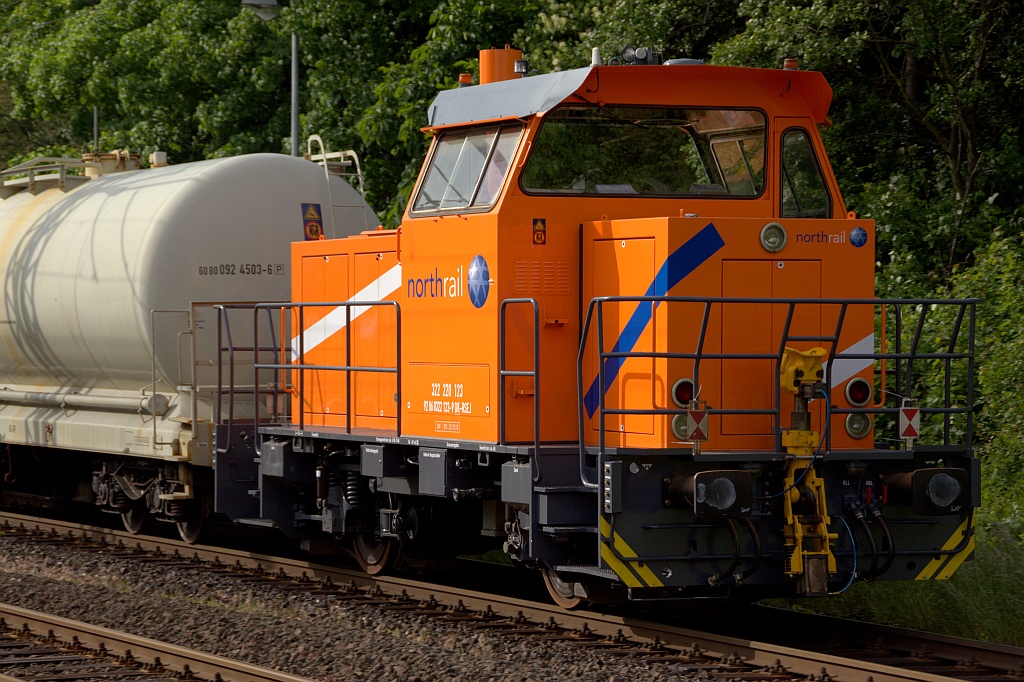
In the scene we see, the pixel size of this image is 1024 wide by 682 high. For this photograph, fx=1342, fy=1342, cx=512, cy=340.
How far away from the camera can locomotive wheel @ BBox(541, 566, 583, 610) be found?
889 cm

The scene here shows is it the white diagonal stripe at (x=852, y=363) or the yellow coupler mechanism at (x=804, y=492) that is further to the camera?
the white diagonal stripe at (x=852, y=363)

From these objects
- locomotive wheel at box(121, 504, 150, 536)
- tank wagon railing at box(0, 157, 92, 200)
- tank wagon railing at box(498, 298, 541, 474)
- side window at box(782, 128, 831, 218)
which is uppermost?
Result: tank wagon railing at box(0, 157, 92, 200)

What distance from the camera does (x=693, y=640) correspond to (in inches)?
316

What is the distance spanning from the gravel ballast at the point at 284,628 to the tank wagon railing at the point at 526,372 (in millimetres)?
1173

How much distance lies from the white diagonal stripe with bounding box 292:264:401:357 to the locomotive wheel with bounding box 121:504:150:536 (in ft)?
10.8

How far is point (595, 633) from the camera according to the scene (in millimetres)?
8523

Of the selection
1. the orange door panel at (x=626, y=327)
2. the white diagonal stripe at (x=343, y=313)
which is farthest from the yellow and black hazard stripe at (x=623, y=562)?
the white diagonal stripe at (x=343, y=313)

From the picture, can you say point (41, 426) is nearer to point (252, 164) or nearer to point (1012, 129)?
point (252, 164)

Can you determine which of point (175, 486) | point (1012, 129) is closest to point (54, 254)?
point (175, 486)

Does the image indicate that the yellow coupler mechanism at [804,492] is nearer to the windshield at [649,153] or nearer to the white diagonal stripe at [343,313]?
the windshield at [649,153]

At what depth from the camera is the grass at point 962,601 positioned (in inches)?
344

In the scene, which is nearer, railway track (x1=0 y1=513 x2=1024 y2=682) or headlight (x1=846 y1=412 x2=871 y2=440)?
railway track (x1=0 y1=513 x2=1024 y2=682)

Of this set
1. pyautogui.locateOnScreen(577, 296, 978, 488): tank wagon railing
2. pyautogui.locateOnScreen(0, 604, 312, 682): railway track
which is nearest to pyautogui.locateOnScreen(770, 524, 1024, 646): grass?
pyautogui.locateOnScreen(577, 296, 978, 488): tank wagon railing

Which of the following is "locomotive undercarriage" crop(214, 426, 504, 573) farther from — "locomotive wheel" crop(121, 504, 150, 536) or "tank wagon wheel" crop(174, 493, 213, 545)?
"locomotive wheel" crop(121, 504, 150, 536)
